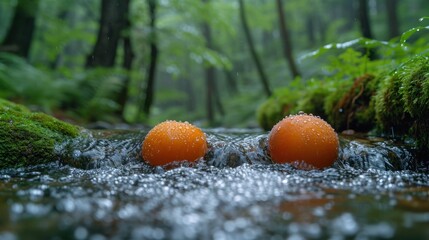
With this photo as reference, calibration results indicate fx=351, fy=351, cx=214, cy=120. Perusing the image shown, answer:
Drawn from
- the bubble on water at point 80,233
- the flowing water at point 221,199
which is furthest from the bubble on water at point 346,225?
the bubble on water at point 80,233

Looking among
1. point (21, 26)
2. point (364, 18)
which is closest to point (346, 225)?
point (364, 18)

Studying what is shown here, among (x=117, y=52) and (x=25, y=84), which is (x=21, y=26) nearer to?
(x=25, y=84)

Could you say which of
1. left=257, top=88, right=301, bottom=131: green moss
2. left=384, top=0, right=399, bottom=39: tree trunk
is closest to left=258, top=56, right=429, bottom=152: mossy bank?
left=257, top=88, right=301, bottom=131: green moss

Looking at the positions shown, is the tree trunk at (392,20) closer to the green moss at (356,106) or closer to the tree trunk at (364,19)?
the tree trunk at (364,19)

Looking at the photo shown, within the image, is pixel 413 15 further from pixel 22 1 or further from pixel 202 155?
pixel 202 155

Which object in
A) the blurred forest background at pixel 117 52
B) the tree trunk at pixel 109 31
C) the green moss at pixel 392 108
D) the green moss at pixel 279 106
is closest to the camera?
the green moss at pixel 392 108

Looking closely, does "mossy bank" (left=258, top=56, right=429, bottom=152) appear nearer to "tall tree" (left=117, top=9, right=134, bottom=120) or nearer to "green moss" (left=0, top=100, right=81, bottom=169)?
"green moss" (left=0, top=100, right=81, bottom=169)
